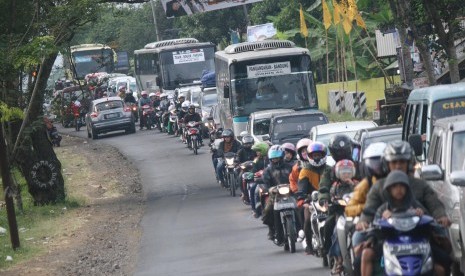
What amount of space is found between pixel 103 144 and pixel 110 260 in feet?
99.4

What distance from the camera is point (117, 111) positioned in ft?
170

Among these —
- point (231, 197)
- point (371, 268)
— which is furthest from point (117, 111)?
point (371, 268)

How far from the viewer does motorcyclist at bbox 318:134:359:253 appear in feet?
45.8

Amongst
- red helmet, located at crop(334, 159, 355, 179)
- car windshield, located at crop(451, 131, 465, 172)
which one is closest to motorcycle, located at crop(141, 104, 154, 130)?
red helmet, located at crop(334, 159, 355, 179)

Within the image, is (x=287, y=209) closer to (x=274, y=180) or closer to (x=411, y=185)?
(x=274, y=180)

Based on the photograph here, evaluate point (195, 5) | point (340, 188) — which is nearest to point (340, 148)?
point (340, 188)

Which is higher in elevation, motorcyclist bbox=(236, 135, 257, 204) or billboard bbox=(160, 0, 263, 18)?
billboard bbox=(160, 0, 263, 18)

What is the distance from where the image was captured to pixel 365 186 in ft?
37.4

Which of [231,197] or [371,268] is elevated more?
[371,268]

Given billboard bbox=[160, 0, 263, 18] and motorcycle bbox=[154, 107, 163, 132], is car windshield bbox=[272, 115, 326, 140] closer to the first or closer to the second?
billboard bbox=[160, 0, 263, 18]

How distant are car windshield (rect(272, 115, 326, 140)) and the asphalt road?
184 centimetres

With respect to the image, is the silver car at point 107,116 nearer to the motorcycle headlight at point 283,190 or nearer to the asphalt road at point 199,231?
the asphalt road at point 199,231

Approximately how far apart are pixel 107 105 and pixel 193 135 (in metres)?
12.5

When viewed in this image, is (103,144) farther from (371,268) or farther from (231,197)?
(371,268)
